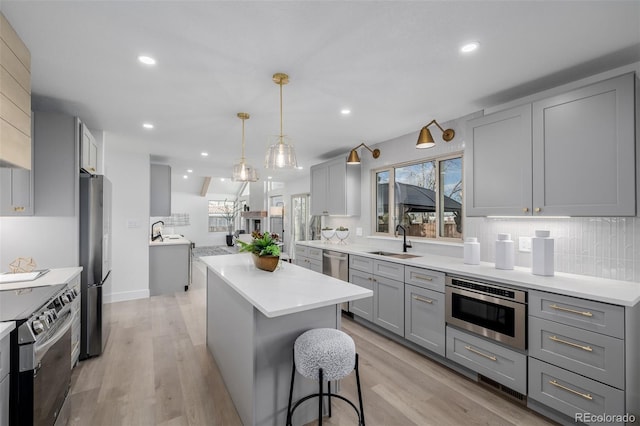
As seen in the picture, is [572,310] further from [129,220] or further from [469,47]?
[129,220]

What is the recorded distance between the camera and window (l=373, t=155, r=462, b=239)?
11.0 feet

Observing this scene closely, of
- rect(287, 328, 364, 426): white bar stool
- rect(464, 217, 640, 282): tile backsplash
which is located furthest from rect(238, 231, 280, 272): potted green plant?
rect(464, 217, 640, 282): tile backsplash

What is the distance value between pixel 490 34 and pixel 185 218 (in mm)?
12252

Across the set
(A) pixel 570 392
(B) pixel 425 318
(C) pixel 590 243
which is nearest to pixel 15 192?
(B) pixel 425 318

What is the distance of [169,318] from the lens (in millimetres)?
3842

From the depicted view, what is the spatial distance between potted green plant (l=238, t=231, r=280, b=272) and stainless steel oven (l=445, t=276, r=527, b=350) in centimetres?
154

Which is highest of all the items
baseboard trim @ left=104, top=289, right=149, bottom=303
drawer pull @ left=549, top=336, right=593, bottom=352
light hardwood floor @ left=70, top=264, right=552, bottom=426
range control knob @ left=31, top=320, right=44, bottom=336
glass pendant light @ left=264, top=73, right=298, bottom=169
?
glass pendant light @ left=264, top=73, right=298, bottom=169

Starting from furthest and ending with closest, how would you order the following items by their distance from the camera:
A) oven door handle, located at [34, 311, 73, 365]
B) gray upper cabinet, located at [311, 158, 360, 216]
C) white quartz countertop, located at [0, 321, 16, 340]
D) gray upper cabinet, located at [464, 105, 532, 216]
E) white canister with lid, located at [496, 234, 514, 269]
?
gray upper cabinet, located at [311, 158, 360, 216] → white canister with lid, located at [496, 234, 514, 269] → gray upper cabinet, located at [464, 105, 532, 216] → oven door handle, located at [34, 311, 73, 365] → white quartz countertop, located at [0, 321, 16, 340]

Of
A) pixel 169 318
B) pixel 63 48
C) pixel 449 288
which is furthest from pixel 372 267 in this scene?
pixel 63 48

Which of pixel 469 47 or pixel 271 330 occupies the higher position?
pixel 469 47

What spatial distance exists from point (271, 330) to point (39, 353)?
1.16m

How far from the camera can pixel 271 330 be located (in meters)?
1.79

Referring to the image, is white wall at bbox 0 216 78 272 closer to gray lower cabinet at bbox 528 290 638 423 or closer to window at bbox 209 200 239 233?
gray lower cabinet at bbox 528 290 638 423

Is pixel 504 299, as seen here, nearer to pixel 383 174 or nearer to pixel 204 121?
pixel 383 174
